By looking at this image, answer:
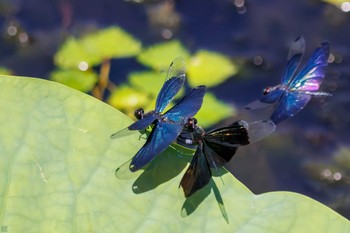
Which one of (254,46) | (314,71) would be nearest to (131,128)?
(314,71)

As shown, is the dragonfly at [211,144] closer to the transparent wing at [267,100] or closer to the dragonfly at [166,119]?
the dragonfly at [166,119]

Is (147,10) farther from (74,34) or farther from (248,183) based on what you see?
(248,183)

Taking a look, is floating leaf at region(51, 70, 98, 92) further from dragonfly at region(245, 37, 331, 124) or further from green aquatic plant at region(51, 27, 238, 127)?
dragonfly at region(245, 37, 331, 124)

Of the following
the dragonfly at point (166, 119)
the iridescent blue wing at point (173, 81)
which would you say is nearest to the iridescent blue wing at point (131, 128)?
the dragonfly at point (166, 119)

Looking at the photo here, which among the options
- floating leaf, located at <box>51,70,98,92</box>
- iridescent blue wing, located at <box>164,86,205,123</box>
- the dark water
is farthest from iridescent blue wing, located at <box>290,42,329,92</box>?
floating leaf, located at <box>51,70,98,92</box>

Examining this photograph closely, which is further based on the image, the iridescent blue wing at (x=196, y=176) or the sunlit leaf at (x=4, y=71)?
the sunlit leaf at (x=4, y=71)

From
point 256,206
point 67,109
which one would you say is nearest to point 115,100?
point 67,109
